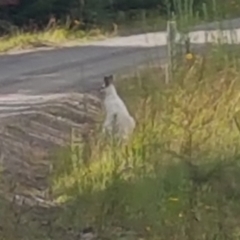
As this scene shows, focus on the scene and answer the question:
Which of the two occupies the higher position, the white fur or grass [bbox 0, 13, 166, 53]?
the white fur

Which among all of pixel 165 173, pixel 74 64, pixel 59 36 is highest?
pixel 165 173

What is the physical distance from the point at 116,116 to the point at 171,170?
1.79 m

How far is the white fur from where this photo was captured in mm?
7814

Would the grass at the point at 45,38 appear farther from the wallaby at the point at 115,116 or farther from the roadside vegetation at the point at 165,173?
the roadside vegetation at the point at 165,173

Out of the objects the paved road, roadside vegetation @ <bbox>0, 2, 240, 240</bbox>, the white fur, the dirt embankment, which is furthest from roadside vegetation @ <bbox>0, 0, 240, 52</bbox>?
roadside vegetation @ <bbox>0, 2, 240, 240</bbox>

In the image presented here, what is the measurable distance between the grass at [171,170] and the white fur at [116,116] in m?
0.10

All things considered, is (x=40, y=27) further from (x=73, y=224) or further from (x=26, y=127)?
(x=73, y=224)

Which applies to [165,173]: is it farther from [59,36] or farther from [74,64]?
[59,36]

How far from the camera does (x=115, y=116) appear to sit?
834cm

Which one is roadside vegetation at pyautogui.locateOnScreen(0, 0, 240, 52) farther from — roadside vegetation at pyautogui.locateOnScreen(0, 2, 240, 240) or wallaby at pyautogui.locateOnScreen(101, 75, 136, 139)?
roadside vegetation at pyautogui.locateOnScreen(0, 2, 240, 240)

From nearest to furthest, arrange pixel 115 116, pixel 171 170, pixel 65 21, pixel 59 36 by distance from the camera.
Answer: pixel 171 170 < pixel 115 116 < pixel 59 36 < pixel 65 21

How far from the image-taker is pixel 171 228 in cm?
605

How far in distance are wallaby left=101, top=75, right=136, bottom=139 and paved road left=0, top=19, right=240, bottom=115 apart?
→ 417 mm

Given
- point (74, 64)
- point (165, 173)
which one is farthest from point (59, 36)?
point (165, 173)
